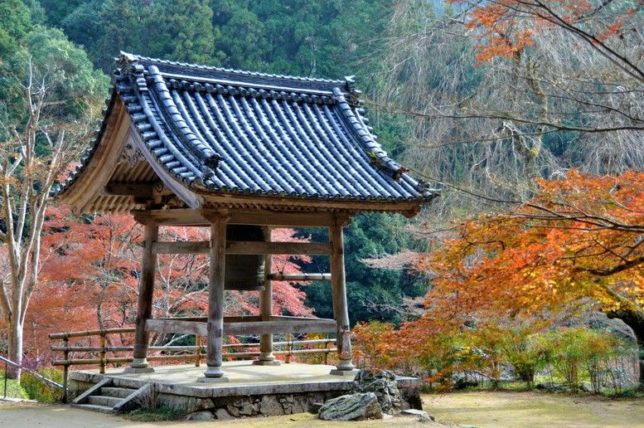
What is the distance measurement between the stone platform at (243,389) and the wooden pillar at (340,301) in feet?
0.86

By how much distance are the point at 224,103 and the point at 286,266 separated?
8.67 meters

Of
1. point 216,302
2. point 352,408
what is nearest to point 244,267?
point 216,302

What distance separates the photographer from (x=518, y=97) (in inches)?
629

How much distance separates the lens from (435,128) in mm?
17547

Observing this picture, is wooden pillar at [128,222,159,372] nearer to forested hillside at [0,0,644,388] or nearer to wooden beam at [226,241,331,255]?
wooden beam at [226,241,331,255]

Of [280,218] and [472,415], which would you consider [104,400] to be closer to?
[280,218]

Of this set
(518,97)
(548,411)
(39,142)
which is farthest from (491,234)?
(39,142)

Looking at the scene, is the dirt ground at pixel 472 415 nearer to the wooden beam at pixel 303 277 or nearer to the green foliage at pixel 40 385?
the green foliage at pixel 40 385

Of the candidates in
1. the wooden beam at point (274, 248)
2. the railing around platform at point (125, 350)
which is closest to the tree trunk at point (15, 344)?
the railing around platform at point (125, 350)

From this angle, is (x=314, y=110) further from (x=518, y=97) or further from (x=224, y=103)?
(x=518, y=97)

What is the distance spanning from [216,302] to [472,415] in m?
4.00

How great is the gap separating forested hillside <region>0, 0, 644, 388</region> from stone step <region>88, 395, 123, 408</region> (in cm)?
417

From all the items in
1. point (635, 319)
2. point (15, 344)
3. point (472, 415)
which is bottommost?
point (472, 415)

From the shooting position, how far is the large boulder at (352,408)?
9106 mm
